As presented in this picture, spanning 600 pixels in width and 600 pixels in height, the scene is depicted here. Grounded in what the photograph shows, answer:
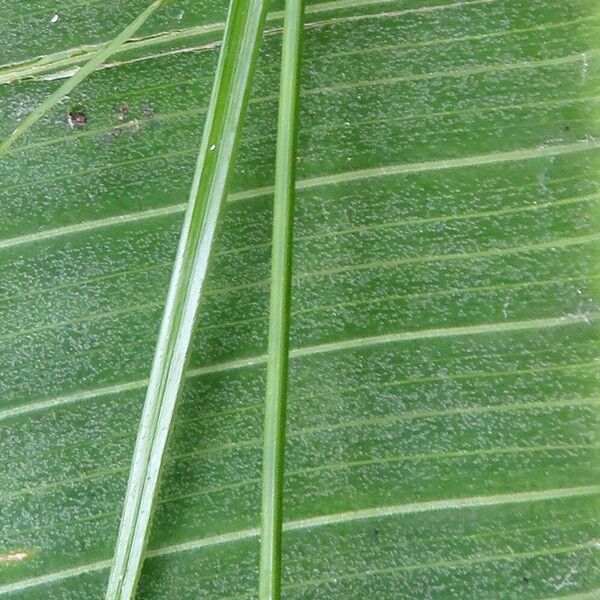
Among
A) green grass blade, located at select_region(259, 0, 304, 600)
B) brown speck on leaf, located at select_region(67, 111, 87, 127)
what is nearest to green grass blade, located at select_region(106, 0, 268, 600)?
green grass blade, located at select_region(259, 0, 304, 600)

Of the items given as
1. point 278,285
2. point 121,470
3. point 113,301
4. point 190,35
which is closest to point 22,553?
point 121,470

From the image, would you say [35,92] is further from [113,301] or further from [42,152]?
[113,301]

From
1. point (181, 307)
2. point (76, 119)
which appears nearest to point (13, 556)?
point (181, 307)

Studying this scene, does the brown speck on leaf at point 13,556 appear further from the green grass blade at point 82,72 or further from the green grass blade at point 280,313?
the green grass blade at point 82,72

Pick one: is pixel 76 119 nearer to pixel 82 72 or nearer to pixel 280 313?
pixel 82 72

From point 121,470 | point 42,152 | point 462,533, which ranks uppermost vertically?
point 42,152

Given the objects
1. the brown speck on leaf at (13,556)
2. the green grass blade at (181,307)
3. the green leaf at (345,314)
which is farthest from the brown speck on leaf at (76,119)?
the brown speck on leaf at (13,556)
